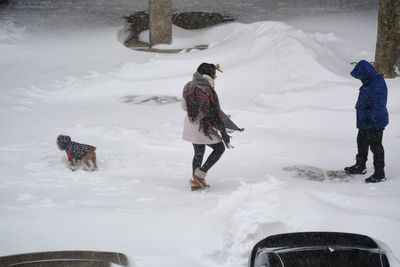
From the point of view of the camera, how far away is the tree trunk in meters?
10.5

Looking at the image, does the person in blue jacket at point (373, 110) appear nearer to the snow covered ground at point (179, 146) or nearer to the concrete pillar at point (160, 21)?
the snow covered ground at point (179, 146)

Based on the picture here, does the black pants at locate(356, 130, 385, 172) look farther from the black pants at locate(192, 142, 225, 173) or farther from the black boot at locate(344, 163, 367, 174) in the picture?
the black pants at locate(192, 142, 225, 173)

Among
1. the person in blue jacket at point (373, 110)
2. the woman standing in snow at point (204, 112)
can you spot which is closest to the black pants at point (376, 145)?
the person in blue jacket at point (373, 110)

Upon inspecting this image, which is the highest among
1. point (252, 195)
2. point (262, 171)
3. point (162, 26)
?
point (162, 26)

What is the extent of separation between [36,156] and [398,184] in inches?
201

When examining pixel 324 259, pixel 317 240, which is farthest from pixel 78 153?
pixel 324 259

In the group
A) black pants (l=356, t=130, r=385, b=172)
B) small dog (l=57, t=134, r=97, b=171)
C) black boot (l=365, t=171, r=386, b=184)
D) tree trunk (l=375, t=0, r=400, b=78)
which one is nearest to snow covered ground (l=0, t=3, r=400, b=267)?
small dog (l=57, t=134, r=97, b=171)

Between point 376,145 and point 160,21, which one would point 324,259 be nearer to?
point 376,145

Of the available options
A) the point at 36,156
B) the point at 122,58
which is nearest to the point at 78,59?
the point at 122,58

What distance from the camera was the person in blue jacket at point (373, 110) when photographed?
20.6ft

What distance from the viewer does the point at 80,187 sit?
21.2ft

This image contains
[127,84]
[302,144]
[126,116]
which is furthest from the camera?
[127,84]

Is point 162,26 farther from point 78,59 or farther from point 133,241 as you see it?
point 133,241

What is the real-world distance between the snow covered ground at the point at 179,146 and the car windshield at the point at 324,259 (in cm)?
87
